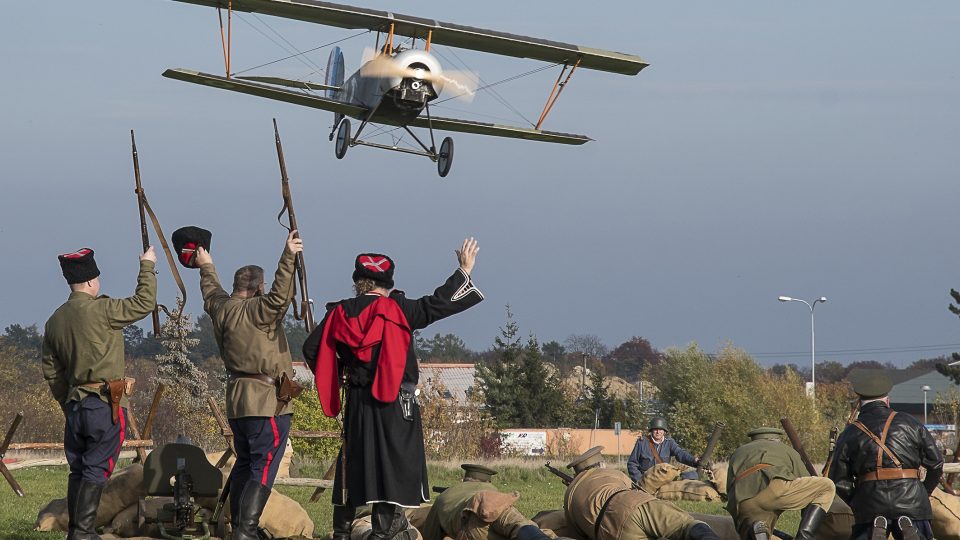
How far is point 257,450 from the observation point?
8086mm

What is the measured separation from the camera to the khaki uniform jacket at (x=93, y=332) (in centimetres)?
825

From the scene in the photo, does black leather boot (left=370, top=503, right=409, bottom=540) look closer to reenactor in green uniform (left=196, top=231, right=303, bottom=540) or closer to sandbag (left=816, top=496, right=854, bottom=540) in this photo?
reenactor in green uniform (left=196, top=231, right=303, bottom=540)

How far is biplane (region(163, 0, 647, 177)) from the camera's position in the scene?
2164 cm

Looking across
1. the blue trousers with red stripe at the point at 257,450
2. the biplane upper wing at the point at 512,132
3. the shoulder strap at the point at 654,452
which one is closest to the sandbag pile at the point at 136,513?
the blue trousers with red stripe at the point at 257,450

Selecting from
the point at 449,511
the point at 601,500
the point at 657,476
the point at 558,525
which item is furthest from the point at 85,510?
the point at 657,476

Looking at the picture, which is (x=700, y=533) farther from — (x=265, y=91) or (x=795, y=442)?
(x=265, y=91)

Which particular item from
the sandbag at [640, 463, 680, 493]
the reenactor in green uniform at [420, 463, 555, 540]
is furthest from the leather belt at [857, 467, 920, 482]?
the sandbag at [640, 463, 680, 493]

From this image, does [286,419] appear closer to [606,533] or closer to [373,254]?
[373,254]

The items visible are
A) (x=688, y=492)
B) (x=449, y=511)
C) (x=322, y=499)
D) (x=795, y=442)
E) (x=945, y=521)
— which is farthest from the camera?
(x=688, y=492)

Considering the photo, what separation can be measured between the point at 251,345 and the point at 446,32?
60.3 ft

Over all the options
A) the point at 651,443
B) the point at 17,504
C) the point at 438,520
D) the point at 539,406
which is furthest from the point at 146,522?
the point at 539,406

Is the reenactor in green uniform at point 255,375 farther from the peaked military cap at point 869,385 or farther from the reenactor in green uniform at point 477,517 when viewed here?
the peaked military cap at point 869,385

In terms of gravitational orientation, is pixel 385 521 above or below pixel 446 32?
below

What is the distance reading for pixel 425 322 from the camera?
7.40 metres
